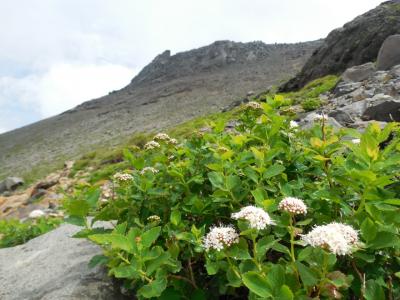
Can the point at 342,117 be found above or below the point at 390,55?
above

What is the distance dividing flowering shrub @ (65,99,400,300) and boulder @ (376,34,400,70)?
13.3 m

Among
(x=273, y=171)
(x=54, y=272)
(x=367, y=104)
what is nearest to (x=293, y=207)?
(x=273, y=171)

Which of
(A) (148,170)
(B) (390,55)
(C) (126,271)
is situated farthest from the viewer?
(B) (390,55)

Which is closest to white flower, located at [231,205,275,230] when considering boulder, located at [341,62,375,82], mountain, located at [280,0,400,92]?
boulder, located at [341,62,375,82]

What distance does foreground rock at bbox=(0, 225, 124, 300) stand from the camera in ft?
10.7

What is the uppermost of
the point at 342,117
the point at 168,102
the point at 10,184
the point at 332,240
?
the point at 332,240

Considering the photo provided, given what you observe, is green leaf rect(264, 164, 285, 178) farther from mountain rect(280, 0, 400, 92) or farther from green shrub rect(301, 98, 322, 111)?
mountain rect(280, 0, 400, 92)

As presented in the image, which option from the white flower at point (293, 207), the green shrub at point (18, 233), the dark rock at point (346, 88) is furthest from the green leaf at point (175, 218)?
the dark rock at point (346, 88)

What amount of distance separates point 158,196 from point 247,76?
65.5 metres

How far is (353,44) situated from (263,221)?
27.4 metres

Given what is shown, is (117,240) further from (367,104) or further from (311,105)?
(311,105)

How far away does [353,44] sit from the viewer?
87.6 ft

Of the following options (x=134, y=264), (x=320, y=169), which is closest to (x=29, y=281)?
(x=134, y=264)

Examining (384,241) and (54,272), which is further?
(54,272)
